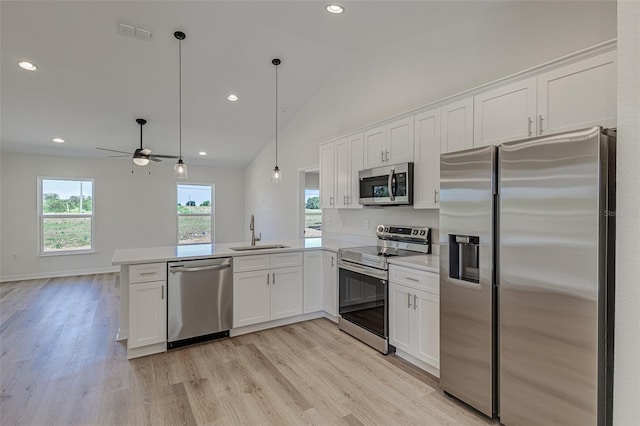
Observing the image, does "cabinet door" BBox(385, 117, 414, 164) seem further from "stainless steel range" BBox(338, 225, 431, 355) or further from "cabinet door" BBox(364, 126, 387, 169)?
"stainless steel range" BBox(338, 225, 431, 355)

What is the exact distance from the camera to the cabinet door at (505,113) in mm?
2221

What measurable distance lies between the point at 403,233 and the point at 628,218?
246 centimetres

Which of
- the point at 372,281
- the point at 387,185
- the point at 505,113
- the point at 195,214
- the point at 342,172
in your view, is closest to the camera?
the point at 505,113

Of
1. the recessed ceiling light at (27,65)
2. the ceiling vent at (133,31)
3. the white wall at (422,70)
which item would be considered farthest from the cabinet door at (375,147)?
the recessed ceiling light at (27,65)

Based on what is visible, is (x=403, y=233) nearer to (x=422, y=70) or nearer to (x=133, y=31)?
(x=422, y=70)

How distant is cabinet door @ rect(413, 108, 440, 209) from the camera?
114 inches

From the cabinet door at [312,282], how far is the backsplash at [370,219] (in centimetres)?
73

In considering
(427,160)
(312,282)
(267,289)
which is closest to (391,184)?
→ (427,160)

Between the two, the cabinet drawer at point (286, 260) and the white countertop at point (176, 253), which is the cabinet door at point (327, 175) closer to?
the white countertop at point (176, 253)

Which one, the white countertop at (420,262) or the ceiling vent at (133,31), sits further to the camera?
the ceiling vent at (133,31)

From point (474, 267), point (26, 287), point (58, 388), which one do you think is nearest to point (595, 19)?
point (474, 267)

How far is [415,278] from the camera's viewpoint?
265 centimetres

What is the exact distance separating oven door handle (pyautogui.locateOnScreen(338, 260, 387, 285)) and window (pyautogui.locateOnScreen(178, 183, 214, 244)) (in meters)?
5.47

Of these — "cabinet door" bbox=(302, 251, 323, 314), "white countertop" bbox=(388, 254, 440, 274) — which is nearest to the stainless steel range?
"white countertop" bbox=(388, 254, 440, 274)
